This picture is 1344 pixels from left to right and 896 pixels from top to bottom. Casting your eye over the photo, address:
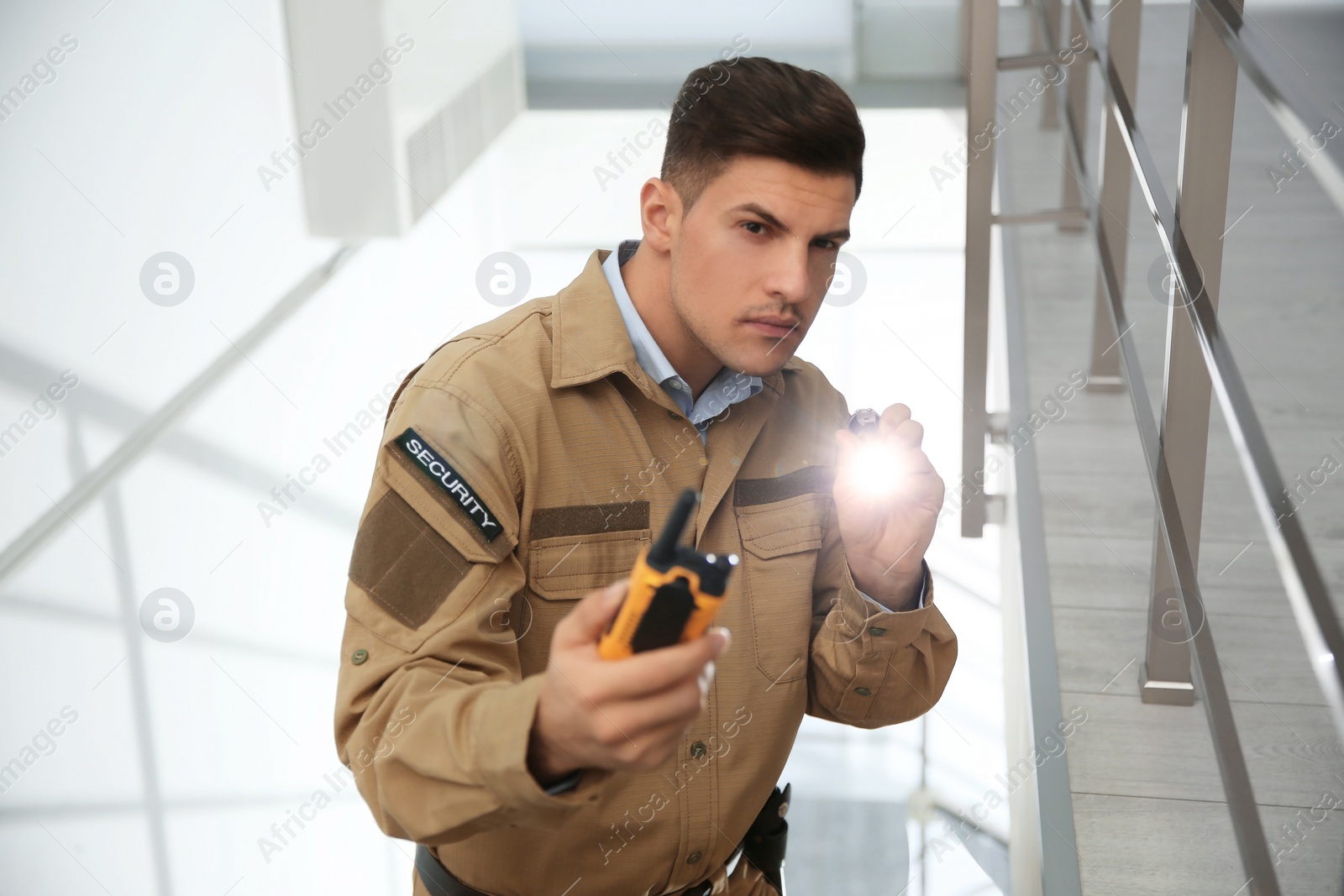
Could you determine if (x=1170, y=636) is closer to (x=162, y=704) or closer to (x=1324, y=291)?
(x=1324, y=291)

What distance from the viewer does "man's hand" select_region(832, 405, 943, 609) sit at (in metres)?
0.84

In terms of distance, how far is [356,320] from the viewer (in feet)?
14.3

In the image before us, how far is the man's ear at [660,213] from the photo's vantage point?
912 millimetres

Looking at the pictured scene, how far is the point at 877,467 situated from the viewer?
2.78 feet

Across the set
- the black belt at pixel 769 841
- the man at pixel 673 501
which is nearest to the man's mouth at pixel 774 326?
the man at pixel 673 501

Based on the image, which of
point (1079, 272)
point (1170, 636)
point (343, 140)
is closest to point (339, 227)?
point (343, 140)

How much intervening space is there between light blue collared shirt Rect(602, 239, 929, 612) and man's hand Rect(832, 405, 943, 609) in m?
0.06

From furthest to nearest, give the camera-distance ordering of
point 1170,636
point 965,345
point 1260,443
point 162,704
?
point 162,704, point 965,345, point 1170,636, point 1260,443

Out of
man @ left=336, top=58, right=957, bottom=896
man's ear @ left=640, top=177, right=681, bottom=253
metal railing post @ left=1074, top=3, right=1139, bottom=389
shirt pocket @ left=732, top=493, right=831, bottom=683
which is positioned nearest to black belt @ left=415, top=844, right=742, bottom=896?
man @ left=336, top=58, right=957, bottom=896

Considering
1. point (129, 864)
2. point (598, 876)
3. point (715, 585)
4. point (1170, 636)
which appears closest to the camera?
point (715, 585)

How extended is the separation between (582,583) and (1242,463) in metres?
0.50

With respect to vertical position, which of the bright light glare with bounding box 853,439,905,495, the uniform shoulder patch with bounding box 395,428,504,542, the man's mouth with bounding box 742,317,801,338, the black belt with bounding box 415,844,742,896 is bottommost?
the black belt with bounding box 415,844,742,896

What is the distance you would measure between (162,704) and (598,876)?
95.6 inches

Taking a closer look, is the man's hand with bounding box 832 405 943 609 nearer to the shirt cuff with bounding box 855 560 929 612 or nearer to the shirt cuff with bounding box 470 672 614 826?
the shirt cuff with bounding box 855 560 929 612
